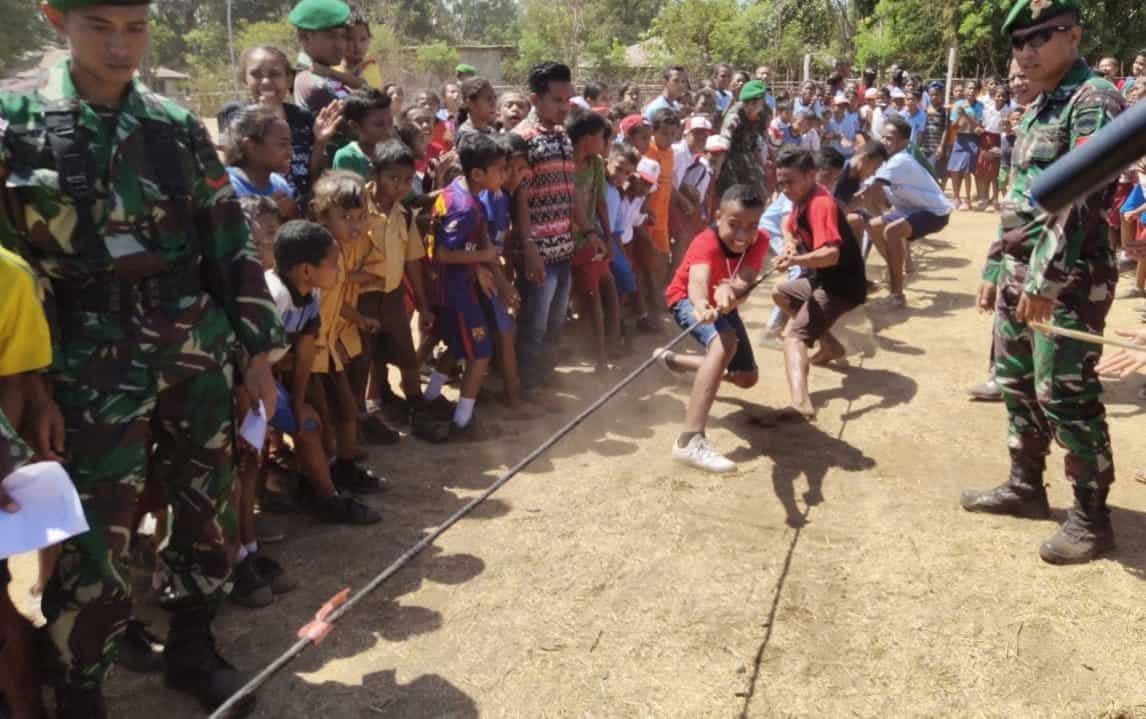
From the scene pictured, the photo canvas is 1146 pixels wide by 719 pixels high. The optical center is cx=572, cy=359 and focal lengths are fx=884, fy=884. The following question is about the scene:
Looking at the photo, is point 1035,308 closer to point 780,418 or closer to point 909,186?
point 780,418

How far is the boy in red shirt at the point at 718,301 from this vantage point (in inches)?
182

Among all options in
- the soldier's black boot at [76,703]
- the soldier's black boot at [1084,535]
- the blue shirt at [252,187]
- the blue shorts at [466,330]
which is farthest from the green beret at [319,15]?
the soldier's black boot at [1084,535]

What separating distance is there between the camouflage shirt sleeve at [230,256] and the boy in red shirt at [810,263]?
3488mm

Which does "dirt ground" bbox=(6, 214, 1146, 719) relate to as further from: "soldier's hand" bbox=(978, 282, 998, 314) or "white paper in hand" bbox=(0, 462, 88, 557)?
"white paper in hand" bbox=(0, 462, 88, 557)

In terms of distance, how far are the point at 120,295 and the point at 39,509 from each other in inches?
24.0

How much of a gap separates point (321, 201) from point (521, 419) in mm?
1945

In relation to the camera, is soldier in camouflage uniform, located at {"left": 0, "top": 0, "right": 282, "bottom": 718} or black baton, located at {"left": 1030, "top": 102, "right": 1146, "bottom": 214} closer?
black baton, located at {"left": 1030, "top": 102, "right": 1146, "bottom": 214}

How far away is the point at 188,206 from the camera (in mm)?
2445

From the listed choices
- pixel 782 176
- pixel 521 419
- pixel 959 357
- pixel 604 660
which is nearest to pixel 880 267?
pixel 959 357

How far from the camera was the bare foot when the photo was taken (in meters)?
6.27

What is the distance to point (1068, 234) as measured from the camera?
350 cm

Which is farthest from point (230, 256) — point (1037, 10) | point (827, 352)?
point (827, 352)

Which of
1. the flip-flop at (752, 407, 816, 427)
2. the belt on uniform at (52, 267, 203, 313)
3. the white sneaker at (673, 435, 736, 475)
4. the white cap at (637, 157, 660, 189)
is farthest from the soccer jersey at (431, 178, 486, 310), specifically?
the belt on uniform at (52, 267, 203, 313)

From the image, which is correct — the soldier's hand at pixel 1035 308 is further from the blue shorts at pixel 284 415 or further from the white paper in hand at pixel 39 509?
the white paper in hand at pixel 39 509
